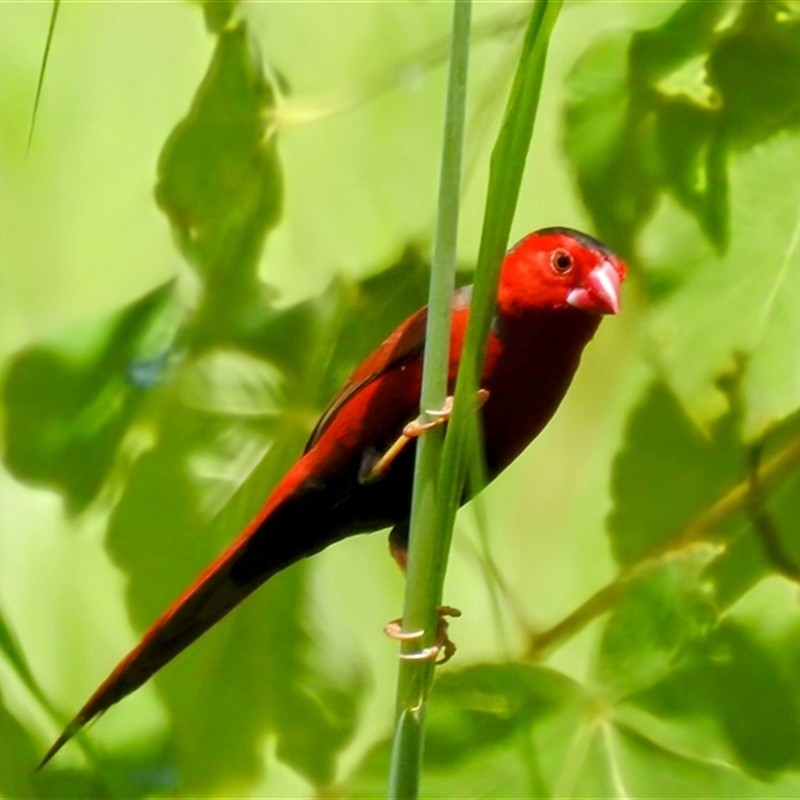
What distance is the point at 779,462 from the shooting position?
→ 102 cm

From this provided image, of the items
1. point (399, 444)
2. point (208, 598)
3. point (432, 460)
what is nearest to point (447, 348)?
point (432, 460)

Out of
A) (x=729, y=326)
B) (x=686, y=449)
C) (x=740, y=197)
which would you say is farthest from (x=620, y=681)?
(x=740, y=197)

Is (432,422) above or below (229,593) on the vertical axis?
above

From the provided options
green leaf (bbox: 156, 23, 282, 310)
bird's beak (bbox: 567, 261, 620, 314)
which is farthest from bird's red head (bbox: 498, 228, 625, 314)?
green leaf (bbox: 156, 23, 282, 310)

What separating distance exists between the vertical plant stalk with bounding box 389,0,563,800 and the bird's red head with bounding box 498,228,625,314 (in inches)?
7.1

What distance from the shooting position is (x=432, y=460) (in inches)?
25.6

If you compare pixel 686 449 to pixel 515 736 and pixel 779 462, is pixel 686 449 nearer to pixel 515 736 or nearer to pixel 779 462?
pixel 779 462

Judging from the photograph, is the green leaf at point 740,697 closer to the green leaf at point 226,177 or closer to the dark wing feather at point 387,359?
the dark wing feather at point 387,359

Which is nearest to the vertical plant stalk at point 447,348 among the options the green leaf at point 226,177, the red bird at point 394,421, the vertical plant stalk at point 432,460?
the vertical plant stalk at point 432,460

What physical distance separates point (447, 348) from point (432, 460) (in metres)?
0.07

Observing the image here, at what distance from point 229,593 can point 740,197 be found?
563 millimetres

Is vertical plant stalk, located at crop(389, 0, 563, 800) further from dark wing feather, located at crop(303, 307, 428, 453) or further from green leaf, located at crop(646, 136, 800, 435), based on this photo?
green leaf, located at crop(646, 136, 800, 435)

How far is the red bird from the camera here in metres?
0.83

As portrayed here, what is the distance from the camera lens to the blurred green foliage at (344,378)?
997mm
